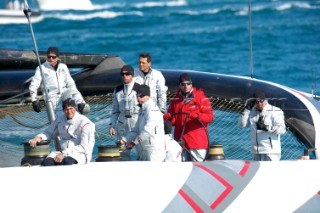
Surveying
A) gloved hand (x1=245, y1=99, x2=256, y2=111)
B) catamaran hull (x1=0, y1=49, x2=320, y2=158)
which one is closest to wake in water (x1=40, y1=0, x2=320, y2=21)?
catamaran hull (x1=0, y1=49, x2=320, y2=158)

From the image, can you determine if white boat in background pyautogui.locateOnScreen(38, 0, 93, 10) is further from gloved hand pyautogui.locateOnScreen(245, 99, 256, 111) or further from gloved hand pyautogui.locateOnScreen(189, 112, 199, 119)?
gloved hand pyautogui.locateOnScreen(189, 112, 199, 119)

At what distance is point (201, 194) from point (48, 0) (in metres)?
37.9

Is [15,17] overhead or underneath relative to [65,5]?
overhead

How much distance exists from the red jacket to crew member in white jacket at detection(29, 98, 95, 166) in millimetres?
1104

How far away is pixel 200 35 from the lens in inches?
1307

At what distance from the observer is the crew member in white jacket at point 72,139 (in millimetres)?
9188

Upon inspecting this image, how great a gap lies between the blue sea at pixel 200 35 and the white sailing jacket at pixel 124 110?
10.4 m

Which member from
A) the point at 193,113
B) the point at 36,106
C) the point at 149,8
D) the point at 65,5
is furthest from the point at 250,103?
the point at 65,5

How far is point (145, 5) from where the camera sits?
150ft

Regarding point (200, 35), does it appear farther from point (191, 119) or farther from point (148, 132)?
point (148, 132)

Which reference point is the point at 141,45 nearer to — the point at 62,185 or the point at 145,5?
the point at 145,5

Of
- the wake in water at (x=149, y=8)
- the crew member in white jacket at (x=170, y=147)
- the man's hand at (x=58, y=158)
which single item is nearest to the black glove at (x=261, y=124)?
the crew member in white jacket at (x=170, y=147)

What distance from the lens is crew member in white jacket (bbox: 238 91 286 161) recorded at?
10016 millimetres

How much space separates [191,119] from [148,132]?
785 millimetres
